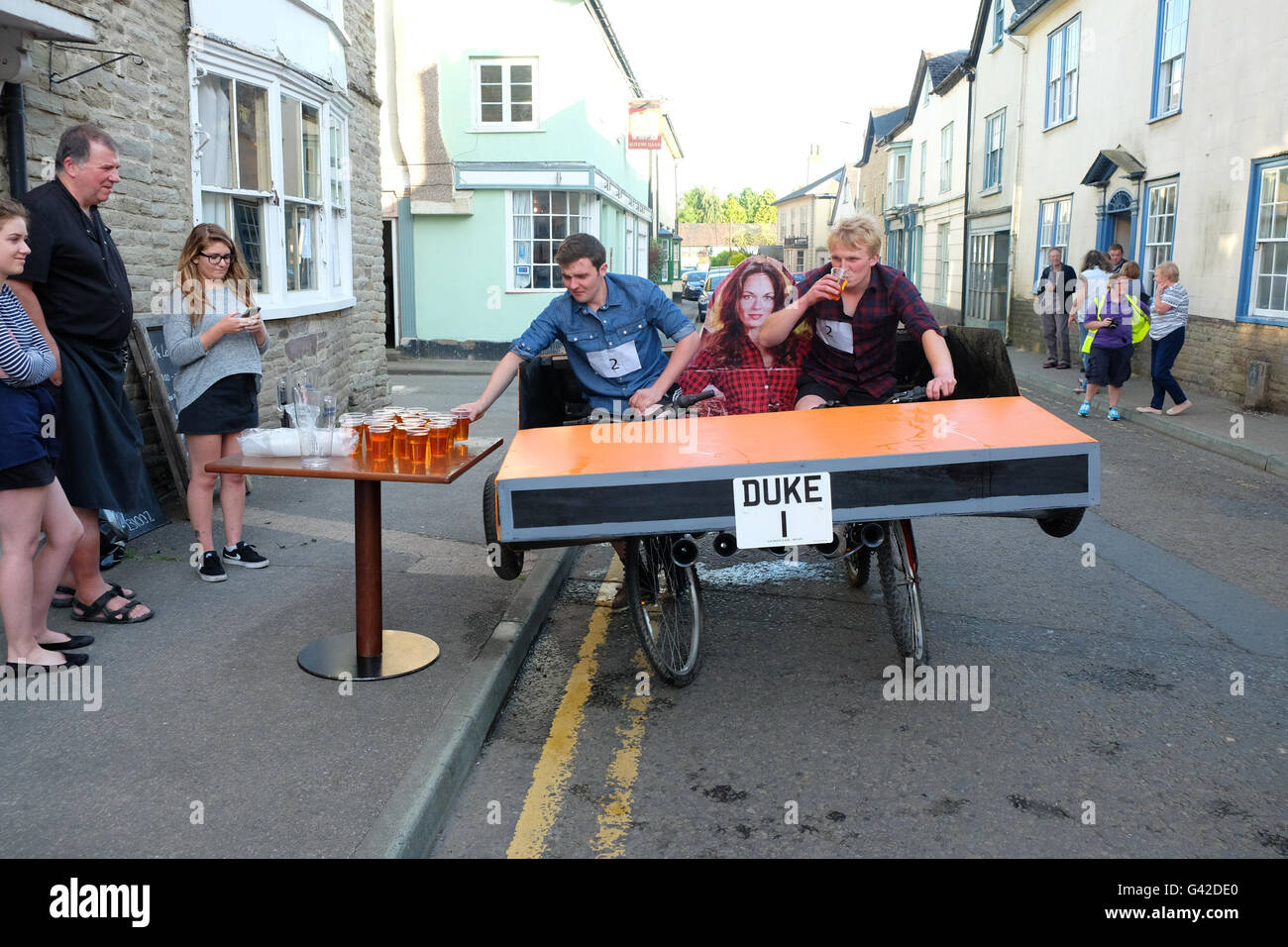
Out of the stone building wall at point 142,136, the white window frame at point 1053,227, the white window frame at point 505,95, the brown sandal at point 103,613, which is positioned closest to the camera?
the brown sandal at point 103,613

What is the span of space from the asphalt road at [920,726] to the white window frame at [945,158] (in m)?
29.3

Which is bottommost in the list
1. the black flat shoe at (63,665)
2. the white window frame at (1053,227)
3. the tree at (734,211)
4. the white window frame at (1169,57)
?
the black flat shoe at (63,665)

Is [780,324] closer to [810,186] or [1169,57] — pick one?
[1169,57]

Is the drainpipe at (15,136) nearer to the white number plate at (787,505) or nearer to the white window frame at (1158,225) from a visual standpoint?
the white number plate at (787,505)

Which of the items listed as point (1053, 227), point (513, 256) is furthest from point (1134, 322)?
point (513, 256)

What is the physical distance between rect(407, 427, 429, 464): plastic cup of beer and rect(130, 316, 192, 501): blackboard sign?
11.7 feet

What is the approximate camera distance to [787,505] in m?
3.72

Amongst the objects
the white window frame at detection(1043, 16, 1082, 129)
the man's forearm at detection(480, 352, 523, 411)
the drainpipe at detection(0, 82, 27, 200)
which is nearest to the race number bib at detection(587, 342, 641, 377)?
the man's forearm at detection(480, 352, 523, 411)

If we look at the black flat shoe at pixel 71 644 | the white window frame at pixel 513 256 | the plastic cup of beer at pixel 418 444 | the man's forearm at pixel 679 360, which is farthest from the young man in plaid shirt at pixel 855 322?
the white window frame at pixel 513 256

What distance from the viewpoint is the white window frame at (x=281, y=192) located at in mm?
8602

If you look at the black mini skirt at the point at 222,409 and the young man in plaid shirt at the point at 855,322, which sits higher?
the young man in plaid shirt at the point at 855,322
